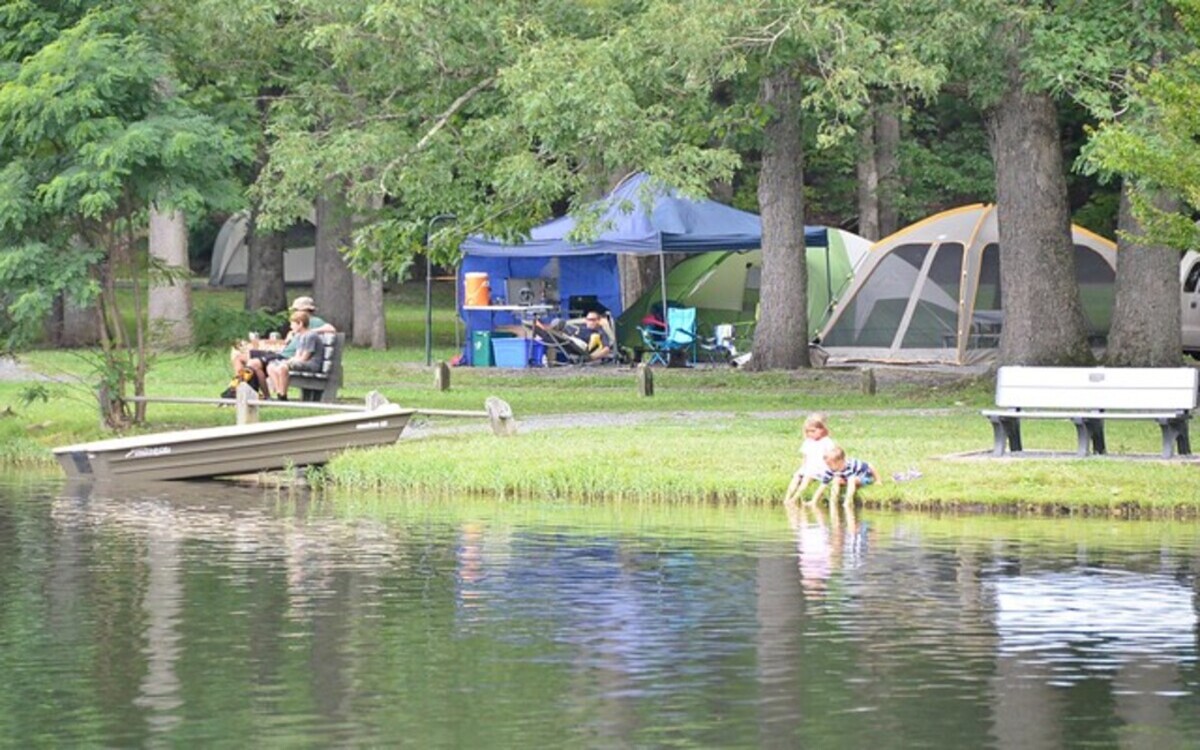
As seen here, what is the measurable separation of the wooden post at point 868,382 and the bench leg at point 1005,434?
979 cm

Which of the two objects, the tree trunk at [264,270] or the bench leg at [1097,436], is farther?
the tree trunk at [264,270]

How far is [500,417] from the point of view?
25.2 meters

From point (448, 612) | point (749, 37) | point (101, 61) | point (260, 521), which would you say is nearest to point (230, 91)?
point (101, 61)

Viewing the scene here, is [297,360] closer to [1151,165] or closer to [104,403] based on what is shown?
[104,403]

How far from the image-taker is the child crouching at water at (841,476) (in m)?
20.9

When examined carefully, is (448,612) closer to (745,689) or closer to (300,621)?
(300,621)

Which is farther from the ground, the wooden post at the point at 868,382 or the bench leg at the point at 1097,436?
the wooden post at the point at 868,382

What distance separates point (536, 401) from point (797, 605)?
16072mm

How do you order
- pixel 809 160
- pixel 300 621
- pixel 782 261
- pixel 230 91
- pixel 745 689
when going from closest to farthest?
pixel 745 689 → pixel 300 621 → pixel 230 91 → pixel 782 261 → pixel 809 160

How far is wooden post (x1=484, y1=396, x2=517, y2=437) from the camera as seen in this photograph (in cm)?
2511

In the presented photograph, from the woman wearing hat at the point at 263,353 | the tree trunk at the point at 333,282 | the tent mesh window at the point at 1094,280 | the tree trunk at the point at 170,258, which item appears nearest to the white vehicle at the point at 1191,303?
the tent mesh window at the point at 1094,280

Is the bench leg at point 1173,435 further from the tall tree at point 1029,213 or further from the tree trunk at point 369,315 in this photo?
the tree trunk at point 369,315

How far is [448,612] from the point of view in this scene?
15500mm

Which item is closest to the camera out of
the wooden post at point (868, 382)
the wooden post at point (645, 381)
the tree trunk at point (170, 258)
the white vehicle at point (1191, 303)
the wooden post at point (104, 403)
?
the wooden post at point (104, 403)
